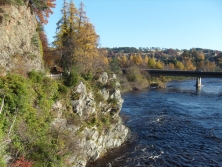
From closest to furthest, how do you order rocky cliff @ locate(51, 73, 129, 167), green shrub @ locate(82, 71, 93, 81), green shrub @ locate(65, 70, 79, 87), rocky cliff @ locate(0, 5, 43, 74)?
rocky cliff @ locate(51, 73, 129, 167) → rocky cliff @ locate(0, 5, 43, 74) → green shrub @ locate(65, 70, 79, 87) → green shrub @ locate(82, 71, 93, 81)

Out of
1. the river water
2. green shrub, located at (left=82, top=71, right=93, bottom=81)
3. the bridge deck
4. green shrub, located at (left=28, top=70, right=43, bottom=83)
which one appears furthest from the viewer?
the bridge deck

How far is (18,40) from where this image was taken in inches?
919

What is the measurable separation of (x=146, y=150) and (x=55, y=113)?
37.8ft

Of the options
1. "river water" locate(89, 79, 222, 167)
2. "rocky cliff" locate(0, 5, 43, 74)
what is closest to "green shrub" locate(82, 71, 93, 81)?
"rocky cliff" locate(0, 5, 43, 74)

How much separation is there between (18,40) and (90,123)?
1246 cm

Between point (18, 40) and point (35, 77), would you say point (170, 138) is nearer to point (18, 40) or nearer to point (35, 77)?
point (35, 77)

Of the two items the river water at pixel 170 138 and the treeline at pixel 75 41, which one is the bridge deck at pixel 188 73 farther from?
the treeline at pixel 75 41

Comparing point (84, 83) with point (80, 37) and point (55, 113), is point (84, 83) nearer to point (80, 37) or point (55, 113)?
point (55, 113)

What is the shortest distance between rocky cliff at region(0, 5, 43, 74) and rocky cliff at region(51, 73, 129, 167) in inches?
233

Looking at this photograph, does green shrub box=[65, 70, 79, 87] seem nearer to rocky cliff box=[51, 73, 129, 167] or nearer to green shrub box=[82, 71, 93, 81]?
rocky cliff box=[51, 73, 129, 167]

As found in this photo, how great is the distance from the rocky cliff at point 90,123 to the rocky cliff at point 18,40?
592cm

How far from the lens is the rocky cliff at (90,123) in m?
19.2

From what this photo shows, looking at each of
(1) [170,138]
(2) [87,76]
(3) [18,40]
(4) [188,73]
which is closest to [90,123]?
(2) [87,76]

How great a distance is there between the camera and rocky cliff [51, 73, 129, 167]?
19.2 meters
